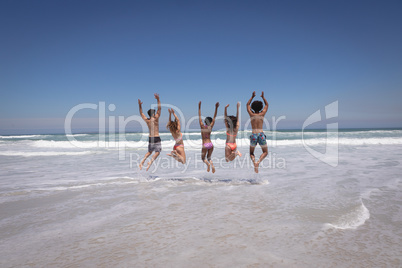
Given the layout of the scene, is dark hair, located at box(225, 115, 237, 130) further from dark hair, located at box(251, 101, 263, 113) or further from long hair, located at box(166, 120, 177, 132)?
long hair, located at box(166, 120, 177, 132)

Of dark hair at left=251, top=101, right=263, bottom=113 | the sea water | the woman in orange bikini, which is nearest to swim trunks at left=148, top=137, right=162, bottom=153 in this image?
the sea water

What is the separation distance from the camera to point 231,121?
730 cm

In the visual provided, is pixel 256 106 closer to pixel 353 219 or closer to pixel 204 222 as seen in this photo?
pixel 353 219

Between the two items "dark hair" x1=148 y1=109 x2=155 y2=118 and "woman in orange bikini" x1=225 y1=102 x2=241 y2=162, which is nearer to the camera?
"woman in orange bikini" x1=225 y1=102 x2=241 y2=162

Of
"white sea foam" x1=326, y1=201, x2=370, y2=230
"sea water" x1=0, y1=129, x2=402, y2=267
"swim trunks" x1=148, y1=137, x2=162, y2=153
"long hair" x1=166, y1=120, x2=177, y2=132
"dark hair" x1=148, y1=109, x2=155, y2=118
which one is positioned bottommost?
"sea water" x1=0, y1=129, x2=402, y2=267

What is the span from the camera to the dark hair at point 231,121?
727 centimetres

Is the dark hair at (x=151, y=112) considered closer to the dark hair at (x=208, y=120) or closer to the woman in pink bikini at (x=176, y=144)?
the woman in pink bikini at (x=176, y=144)

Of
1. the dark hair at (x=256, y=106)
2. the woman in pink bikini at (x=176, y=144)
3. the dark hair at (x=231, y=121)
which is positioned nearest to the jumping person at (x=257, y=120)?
the dark hair at (x=256, y=106)

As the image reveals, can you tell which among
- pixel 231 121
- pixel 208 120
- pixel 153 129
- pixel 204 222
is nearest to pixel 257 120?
pixel 231 121

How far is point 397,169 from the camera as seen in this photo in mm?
8430

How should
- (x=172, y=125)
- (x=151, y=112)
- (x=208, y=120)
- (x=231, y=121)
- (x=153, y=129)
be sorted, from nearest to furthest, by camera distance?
1. (x=231, y=121)
2. (x=208, y=120)
3. (x=172, y=125)
4. (x=151, y=112)
5. (x=153, y=129)

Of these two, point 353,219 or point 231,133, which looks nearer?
point 353,219

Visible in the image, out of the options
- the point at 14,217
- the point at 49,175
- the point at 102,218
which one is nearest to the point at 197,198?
the point at 102,218

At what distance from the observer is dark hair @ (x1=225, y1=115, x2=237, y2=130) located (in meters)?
7.27
